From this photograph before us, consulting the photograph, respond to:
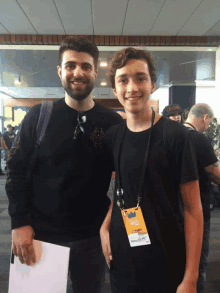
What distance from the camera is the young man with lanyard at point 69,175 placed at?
1.06 m

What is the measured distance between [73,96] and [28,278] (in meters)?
0.84

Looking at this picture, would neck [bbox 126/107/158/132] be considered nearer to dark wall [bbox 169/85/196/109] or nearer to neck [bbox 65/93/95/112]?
neck [bbox 65/93/95/112]

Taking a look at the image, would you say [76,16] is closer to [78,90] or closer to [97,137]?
[78,90]

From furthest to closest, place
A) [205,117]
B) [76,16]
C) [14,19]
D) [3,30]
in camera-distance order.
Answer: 1. [3,30]
2. [14,19]
3. [76,16]
4. [205,117]

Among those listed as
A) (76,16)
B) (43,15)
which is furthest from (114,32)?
(43,15)

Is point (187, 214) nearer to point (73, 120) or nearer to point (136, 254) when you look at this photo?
point (136, 254)

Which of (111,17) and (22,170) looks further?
(111,17)

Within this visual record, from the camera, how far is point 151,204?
784 millimetres

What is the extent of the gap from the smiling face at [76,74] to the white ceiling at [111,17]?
2320 millimetres

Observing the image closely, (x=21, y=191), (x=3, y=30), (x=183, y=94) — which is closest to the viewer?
(x=21, y=191)

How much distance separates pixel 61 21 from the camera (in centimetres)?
341

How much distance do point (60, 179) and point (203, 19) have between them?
3525 millimetres

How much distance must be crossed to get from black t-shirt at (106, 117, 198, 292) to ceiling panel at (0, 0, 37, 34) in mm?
3171

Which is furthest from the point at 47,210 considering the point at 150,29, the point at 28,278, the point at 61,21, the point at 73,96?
the point at 150,29
